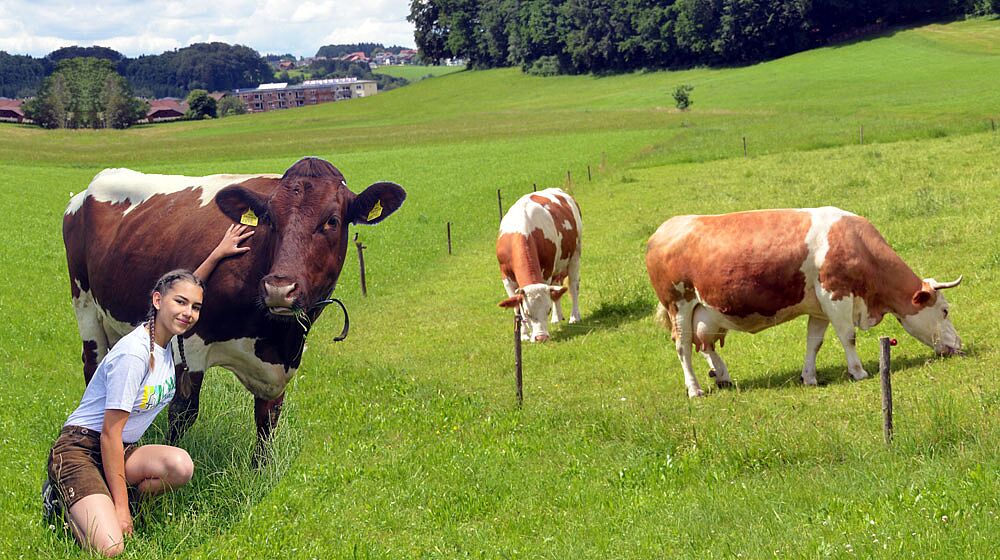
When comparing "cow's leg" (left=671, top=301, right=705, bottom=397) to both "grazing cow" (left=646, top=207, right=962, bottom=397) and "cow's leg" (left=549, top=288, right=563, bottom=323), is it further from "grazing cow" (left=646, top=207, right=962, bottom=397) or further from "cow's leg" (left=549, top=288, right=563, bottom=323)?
"cow's leg" (left=549, top=288, right=563, bottom=323)

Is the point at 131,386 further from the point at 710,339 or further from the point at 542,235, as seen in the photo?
the point at 542,235

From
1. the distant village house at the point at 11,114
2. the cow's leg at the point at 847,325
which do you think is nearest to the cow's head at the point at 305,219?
the cow's leg at the point at 847,325

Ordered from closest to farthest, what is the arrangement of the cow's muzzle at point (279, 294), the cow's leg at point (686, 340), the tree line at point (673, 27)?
the cow's muzzle at point (279, 294) < the cow's leg at point (686, 340) < the tree line at point (673, 27)

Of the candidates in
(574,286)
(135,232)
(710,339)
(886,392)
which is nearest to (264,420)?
(135,232)

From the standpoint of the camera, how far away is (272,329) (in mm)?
7633

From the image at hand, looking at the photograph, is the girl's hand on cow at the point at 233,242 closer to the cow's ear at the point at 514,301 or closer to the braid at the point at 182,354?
the braid at the point at 182,354

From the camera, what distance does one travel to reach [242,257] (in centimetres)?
752

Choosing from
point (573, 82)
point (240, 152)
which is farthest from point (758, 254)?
point (573, 82)

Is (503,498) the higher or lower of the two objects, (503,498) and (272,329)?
the lower

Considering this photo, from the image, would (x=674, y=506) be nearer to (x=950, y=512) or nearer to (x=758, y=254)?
(x=950, y=512)

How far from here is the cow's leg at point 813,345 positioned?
1215 centimetres

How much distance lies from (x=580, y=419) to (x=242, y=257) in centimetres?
460

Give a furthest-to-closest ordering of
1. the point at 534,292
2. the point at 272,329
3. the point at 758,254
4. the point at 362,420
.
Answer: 1. the point at 534,292
2. the point at 758,254
3. the point at 362,420
4. the point at 272,329

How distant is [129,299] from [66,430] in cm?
175
